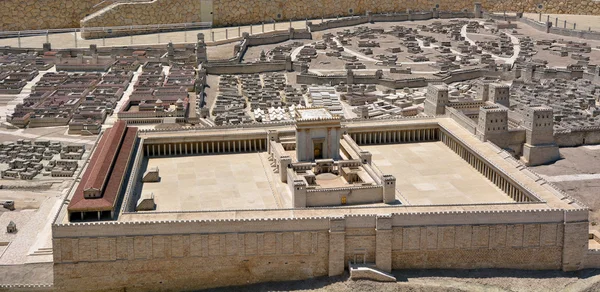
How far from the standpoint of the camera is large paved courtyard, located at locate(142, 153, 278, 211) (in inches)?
2810

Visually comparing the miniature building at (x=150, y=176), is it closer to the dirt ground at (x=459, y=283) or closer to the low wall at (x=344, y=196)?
the dirt ground at (x=459, y=283)

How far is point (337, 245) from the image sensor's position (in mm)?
65375

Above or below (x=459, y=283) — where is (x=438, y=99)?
above

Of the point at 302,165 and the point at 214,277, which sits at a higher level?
the point at 302,165

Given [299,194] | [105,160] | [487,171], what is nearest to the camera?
[299,194]

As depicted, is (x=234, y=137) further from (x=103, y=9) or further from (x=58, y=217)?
(x=103, y=9)

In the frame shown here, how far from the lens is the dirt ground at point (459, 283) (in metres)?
64.8

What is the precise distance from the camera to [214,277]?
217 feet

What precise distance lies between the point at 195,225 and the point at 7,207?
99.2 feet

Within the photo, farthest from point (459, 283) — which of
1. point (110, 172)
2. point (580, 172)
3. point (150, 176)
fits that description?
point (580, 172)

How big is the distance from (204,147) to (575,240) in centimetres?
3882

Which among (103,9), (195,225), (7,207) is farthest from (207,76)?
(195,225)

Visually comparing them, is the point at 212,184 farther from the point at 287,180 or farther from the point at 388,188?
the point at 388,188

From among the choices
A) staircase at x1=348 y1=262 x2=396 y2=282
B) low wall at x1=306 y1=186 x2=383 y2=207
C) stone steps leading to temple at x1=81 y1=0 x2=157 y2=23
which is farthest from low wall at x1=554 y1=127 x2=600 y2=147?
stone steps leading to temple at x1=81 y1=0 x2=157 y2=23
